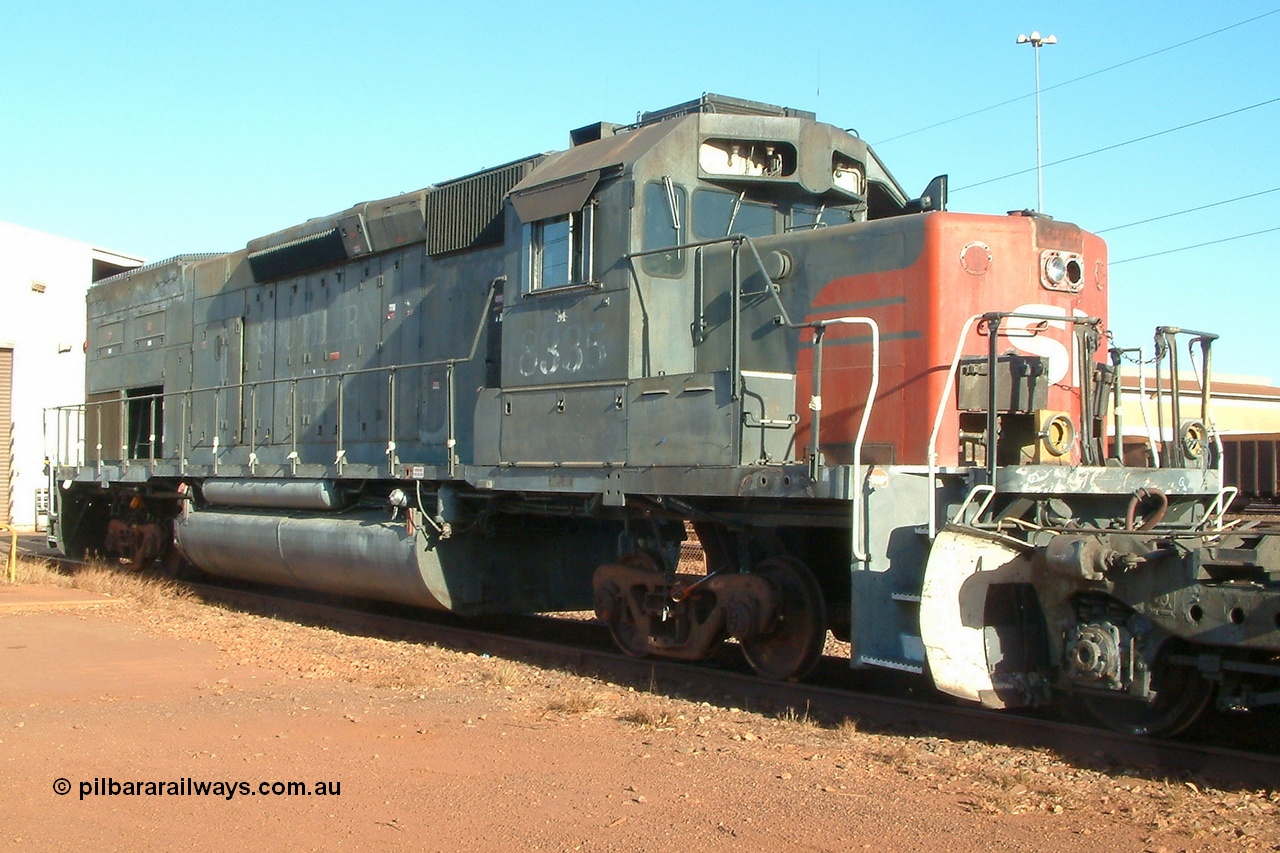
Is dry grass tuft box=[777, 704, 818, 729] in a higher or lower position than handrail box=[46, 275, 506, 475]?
lower

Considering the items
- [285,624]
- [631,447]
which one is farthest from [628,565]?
[285,624]

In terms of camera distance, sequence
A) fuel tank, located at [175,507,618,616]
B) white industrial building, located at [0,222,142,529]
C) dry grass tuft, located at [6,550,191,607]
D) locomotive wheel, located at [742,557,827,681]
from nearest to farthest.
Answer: locomotive wheel, located at [742,557,827,681] → fuel tank, located at [175,507,618,616] → dry grass tuft, located at [6,550,191,607] → white industrial building, located at [0,222,142,529]

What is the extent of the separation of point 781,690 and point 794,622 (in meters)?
0.43

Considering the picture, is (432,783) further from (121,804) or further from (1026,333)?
(1026,333)

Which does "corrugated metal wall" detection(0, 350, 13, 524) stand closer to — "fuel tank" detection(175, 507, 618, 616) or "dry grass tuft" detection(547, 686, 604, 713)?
"fuel tank" detection(175, 507, 618, 616)

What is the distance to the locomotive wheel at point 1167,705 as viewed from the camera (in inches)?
229

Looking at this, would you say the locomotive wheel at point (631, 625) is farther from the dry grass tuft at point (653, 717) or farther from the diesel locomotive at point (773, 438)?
the dry grass tuft at point (653, 717)

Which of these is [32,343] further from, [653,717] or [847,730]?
[847,730]

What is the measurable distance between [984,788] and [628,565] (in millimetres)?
3629

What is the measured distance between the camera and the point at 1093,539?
18.9 ft

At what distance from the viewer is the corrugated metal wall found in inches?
1081

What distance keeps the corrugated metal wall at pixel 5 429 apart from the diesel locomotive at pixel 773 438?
18927 millimetres

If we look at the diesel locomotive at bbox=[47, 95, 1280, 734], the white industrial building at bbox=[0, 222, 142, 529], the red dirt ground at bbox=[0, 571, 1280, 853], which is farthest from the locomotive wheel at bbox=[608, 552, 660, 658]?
the white industrial building at bbox=[0, 222, 142, 529]

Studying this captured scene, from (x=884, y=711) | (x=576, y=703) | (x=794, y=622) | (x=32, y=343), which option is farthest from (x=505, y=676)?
(x=32, y=343)
